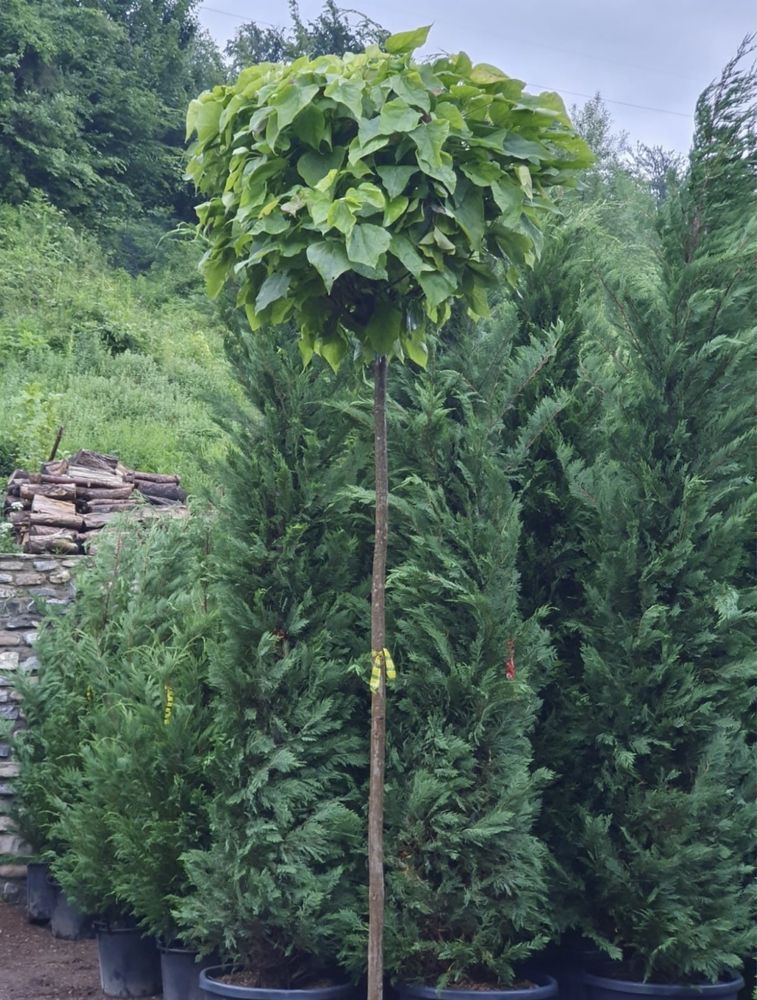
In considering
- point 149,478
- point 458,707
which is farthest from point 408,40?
point 149,478

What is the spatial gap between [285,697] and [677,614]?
5.45 feet

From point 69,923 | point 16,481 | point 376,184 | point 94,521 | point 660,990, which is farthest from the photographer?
point 16,481

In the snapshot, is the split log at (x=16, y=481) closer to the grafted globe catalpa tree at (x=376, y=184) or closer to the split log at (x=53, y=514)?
the split log at (x=53, y=514)

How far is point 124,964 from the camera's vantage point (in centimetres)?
567

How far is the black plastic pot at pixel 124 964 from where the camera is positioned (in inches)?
223

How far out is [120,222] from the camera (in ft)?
70.8

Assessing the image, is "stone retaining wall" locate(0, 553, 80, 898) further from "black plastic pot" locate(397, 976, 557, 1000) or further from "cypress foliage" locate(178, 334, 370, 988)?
"black plastic pot" locate(397, 976, 557, 1000)

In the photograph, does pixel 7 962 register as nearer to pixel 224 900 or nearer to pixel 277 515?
pixel 224 900

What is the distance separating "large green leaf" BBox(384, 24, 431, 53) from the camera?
10.6 ft

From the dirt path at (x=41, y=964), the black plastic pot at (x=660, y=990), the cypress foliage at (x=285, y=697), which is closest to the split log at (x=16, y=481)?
the dirt path at (x=41, y=964)

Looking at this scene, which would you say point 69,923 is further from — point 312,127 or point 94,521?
point 312,127

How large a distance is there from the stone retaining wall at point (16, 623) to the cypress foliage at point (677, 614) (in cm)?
386

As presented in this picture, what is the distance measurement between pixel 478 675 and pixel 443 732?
27 centimetres

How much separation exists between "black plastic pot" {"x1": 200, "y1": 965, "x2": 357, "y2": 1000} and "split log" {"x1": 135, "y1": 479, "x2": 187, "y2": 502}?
4.94 metres
